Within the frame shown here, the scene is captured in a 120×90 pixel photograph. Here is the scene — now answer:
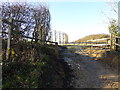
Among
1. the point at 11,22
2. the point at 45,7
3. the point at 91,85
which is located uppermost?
the point at 45,7

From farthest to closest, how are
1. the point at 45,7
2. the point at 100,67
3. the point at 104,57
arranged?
the point at 45,7, the point at 104,57, the point at 100,67

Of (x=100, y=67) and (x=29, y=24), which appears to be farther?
(x=29, y=24)

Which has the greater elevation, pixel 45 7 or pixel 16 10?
pixel 45 7

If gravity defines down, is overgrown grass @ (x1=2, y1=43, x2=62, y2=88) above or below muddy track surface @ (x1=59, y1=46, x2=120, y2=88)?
above

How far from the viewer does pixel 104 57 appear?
366 inches

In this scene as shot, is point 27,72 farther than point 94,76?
No

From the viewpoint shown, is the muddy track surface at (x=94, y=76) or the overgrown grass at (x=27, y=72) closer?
the overgrown grass at (x=27, y=72)

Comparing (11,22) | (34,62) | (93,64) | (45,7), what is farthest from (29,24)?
(93,64)

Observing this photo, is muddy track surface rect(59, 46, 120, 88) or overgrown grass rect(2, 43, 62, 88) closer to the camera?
overgrown grass rect(2, 43, 62, 88)

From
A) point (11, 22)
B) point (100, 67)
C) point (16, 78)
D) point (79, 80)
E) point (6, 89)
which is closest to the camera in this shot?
point (6, 89)

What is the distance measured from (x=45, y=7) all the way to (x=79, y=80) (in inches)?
304

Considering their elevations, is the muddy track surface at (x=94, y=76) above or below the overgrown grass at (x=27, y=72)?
below

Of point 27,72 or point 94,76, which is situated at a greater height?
point 27,72

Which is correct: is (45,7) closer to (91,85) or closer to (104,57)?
(104,57)
